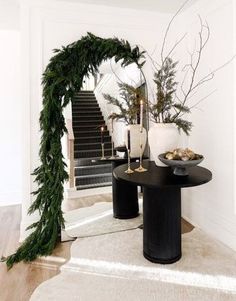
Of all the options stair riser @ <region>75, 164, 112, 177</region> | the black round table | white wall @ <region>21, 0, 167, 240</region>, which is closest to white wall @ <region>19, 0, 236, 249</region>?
white wall @ <region>21, 0, 167, 240</region>

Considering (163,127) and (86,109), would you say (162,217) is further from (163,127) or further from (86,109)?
(86,109)

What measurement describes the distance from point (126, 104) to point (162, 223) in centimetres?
143

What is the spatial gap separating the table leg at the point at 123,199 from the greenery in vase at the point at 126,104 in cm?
55

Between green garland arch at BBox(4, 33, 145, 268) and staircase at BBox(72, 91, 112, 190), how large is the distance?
0.15 metres

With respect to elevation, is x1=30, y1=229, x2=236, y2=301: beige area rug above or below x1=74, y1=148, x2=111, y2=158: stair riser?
below

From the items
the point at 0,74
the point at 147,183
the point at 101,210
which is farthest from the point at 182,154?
the point at 0,74

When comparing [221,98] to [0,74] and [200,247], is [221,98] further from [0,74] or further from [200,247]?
[0,74]

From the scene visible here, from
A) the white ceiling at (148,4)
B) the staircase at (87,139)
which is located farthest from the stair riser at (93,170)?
the white ceiling at (148,4)

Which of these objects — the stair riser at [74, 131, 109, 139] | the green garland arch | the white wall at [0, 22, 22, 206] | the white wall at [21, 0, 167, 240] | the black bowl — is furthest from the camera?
the white wall at [0, 22, 22, 206]

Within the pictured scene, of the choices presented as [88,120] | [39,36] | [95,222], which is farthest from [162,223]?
[39,36]

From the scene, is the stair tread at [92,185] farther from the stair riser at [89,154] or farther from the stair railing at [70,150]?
the stair riser at [89,154]

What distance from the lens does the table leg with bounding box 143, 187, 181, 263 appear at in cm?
211

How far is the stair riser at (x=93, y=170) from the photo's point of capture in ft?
9.39

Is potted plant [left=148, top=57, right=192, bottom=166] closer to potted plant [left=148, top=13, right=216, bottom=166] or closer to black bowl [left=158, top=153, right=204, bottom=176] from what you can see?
potted plant [left=148, top=13, right=216, bottom=166]
